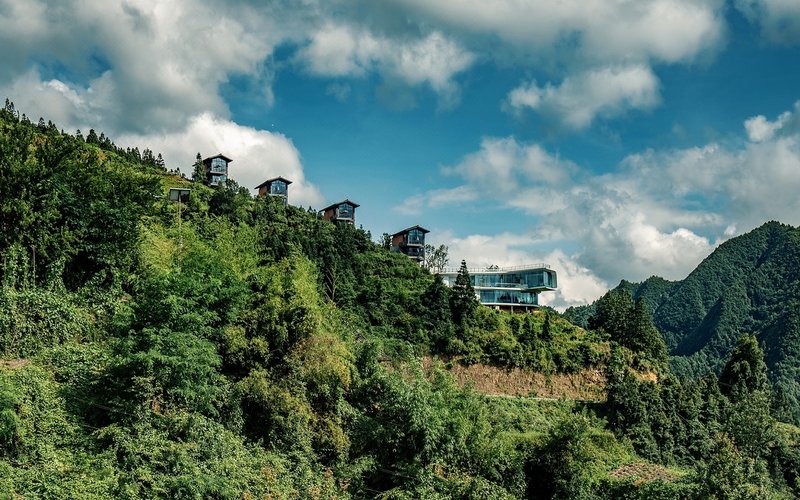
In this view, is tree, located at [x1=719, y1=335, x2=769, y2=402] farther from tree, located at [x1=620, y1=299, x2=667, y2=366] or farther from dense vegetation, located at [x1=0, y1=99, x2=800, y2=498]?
dense vegetation, located at [x1=0, y1=99, x2=800, y2=498]

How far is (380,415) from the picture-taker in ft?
66.4

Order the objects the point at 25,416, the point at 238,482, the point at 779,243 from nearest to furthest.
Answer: the point at 25,416, the point at 238,482, the point at 779,243

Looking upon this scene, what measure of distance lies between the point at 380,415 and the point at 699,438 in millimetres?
25876

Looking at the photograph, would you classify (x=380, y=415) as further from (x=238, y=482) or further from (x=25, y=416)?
(x=25, y=416)

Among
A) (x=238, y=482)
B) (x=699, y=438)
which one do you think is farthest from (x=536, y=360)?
(x=238, y=482)

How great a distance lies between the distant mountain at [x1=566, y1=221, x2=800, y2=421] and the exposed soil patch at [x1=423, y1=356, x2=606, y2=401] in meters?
28.9

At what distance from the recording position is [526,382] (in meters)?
41.2

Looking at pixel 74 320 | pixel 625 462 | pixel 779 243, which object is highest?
pixel 779 243

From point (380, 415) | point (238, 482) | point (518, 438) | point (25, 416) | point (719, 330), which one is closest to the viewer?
point (25, 416)

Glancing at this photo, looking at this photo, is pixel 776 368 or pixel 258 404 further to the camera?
pixel 776 368

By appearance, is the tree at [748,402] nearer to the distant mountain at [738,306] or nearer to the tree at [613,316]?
the tree at [613,316]

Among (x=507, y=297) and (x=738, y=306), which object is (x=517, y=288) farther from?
(x=738, y=306)

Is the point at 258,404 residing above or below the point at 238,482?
above

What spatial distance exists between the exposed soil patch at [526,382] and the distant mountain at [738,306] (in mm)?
28891
